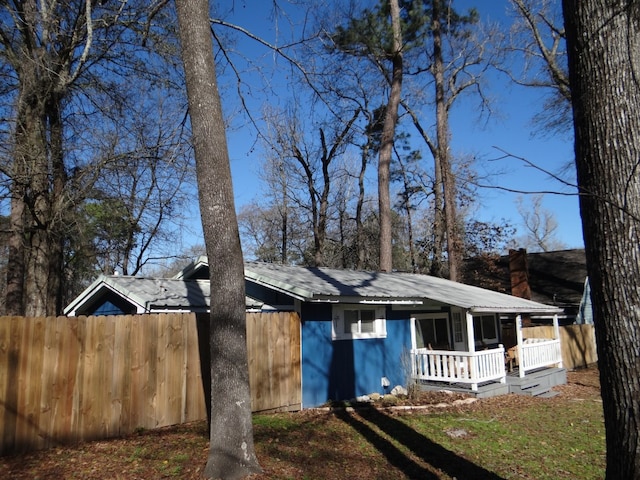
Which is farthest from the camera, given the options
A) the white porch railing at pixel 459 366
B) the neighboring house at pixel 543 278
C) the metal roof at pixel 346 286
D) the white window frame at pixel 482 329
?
the neighboring house at pixel 543 278

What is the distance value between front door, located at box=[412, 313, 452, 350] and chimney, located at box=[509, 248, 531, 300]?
8.89 metres

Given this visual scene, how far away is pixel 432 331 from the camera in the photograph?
1409 centimetres

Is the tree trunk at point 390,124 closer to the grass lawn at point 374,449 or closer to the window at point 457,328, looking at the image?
the window at point 457,328

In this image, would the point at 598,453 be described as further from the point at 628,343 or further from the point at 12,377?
the point at 12,377

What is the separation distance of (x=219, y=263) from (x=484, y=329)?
12.8 m

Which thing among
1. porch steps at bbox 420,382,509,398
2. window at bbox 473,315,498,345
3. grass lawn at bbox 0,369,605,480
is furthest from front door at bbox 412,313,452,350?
grass lawn at bbox 0,369,605,480

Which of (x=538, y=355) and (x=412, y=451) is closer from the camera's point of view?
(x=412, y=451)

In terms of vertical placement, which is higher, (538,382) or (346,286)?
(346,286)

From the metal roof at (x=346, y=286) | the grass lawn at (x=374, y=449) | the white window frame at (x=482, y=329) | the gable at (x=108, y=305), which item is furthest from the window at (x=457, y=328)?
the gable at (x=108, y=305)

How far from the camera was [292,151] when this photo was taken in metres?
27.8

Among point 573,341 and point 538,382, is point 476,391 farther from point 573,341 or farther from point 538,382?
point 573,341

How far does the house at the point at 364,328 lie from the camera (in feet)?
→ 34.1

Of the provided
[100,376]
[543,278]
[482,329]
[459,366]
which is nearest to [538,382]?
[482,329]

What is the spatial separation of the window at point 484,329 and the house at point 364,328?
63.1 inches
